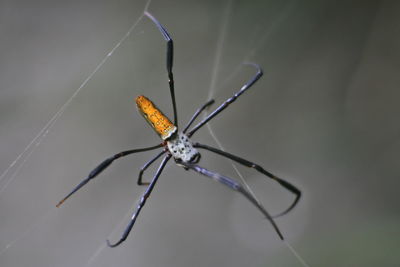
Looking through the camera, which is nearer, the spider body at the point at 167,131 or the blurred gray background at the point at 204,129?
the spider body at the point at 167,131

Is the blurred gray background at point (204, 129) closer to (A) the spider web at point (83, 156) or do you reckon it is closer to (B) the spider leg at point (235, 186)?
(A) the spider web at point (83, 156)

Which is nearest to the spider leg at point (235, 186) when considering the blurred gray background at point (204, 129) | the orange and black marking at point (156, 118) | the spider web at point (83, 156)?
the orange and black marking at point (156, 118)

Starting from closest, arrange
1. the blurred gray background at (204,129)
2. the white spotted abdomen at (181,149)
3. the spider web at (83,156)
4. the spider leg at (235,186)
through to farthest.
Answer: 1. the spider leg at (235,186)
2. the white spotted abdomen at (181,149)
3. the spider web at (83,156)
4. the blurred gray background at (204,129)

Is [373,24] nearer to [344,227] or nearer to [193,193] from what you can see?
[344,227]

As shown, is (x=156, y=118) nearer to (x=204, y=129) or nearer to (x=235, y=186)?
(x=235, y=186)

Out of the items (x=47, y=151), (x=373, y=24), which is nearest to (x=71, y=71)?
(x=47, y=151)

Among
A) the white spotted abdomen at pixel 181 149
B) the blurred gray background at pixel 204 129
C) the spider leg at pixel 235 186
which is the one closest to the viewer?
the spider leg at pixel 235 186

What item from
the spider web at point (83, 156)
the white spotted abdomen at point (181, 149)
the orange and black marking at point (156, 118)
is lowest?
the white spotted abdomen at point (181, 149)

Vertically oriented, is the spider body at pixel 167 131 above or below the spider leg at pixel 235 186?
above
